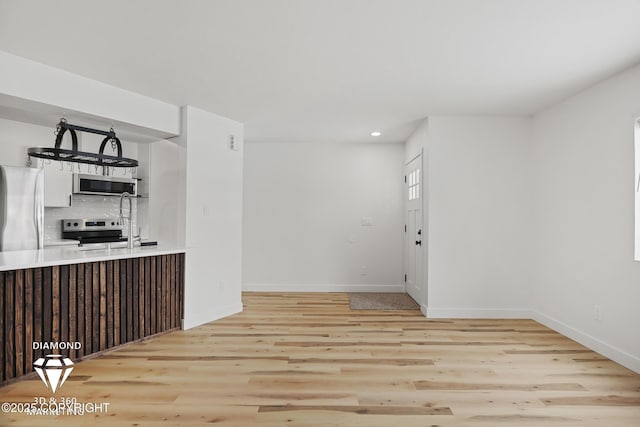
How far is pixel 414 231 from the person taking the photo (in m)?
6.07

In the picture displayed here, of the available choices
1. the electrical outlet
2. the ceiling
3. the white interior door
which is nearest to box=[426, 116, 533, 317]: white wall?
the white interior door

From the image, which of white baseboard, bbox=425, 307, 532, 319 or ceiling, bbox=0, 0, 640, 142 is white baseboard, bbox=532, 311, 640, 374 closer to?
white baseboard, bbox=425, 307, 532, 319

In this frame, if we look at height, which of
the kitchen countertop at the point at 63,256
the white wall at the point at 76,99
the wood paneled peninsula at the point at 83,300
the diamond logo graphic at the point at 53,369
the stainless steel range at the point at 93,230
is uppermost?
the white wall at the point at 76,99

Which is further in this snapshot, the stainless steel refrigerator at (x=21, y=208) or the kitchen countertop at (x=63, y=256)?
the stainless steel refrigerator at (x=21, y=208)

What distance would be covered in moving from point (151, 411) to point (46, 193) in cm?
347

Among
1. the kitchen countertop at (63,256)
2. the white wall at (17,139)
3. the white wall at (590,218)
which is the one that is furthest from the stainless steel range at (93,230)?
the white wall at (590,218)

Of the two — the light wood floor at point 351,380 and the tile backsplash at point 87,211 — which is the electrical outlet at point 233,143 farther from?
the light wood floor at point 351,380

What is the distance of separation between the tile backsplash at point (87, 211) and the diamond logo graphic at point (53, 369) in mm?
2315

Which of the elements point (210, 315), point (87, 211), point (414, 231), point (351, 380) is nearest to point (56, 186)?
point (87, 211)

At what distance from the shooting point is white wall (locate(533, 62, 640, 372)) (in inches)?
135

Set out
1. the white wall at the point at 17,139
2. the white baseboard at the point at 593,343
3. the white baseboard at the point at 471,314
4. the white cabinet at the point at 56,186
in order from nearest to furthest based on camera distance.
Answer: the white baseboard at the point at 593,343, the white wall at the point at 17,139, the white cabinet at the point at 56,186, the white baseboard at the point at 471,314

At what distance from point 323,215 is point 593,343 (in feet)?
13.6

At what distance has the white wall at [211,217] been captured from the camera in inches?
181

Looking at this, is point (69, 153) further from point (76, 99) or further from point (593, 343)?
point (593, 343)
